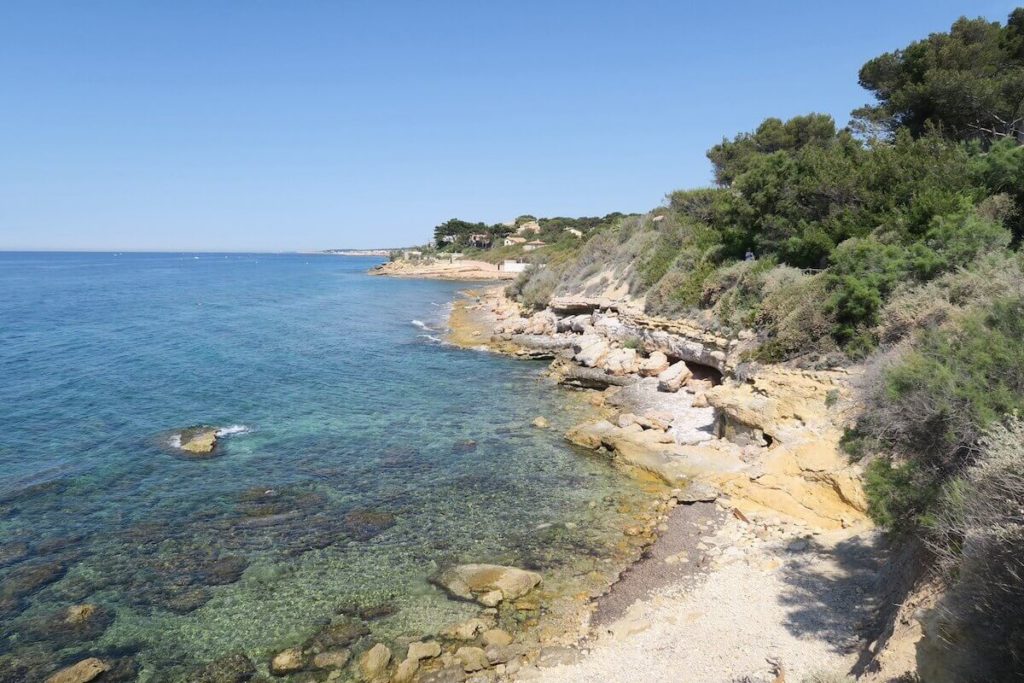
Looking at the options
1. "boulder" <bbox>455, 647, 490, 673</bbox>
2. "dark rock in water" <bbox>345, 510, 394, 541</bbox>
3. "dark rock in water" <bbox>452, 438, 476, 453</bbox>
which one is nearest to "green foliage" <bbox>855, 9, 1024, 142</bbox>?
"dark rock in water" <bbox>452, 438, 476, 453</bbox>

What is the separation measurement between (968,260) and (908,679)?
12.3m

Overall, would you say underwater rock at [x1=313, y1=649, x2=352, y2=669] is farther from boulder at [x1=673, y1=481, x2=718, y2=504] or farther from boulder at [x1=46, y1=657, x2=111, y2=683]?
boulder at [x1=673, y1=481, x2=718, y2=504]

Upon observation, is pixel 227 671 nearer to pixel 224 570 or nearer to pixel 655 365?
pixel 224 570

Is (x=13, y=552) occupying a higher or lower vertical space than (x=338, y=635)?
higher

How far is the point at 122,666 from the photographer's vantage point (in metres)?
8.71

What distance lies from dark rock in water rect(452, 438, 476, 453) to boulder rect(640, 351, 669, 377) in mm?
9330

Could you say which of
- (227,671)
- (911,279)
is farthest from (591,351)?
(227,671)

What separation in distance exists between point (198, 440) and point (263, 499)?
5.24 m

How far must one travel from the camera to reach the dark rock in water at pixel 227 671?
8445 millimetres

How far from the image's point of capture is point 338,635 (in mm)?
9375

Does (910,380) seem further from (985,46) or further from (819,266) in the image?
(985,46)

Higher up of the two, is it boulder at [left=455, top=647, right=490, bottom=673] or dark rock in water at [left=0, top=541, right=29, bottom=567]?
dark rock in water at [left=0, top=541, right=29, bottom=567]

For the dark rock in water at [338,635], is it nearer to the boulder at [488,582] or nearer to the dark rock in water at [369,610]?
the dark rock in water at [369,610]

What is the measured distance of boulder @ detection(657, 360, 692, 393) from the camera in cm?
2211
